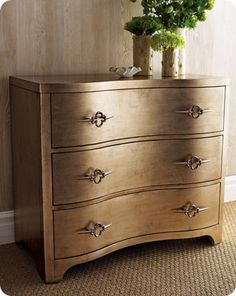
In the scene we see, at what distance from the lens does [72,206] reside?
6.40 ft

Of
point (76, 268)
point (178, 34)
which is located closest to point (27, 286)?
point (76, 268)

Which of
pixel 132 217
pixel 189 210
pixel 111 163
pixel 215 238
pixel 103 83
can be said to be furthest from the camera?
pixel 215 238

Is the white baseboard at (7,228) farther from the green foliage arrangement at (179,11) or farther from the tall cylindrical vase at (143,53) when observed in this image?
the green foliage arrangement at (179,11)

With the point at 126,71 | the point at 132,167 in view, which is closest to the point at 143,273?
the point at 132,167

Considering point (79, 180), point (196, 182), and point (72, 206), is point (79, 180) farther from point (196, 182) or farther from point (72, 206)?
point (196, 182)

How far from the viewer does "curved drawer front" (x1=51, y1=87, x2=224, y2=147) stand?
187 cm

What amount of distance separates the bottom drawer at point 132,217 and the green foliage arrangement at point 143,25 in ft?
2.45

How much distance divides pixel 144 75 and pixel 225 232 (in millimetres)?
923

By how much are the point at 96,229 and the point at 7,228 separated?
0.57 meters

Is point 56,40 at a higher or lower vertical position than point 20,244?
higher

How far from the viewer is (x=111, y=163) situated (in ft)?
6.62

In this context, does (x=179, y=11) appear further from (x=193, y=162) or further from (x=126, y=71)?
(x=193, y=162)

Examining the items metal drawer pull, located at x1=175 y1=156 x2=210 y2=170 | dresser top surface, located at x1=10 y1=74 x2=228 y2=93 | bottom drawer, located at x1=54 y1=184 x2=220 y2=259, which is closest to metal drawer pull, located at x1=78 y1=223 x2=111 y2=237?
bottom drawer, located at x1=54 y1=184 x2=220 y2=259

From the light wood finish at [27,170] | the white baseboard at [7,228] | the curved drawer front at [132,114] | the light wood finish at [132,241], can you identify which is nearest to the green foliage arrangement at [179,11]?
the curved drawer front at [132,114]
